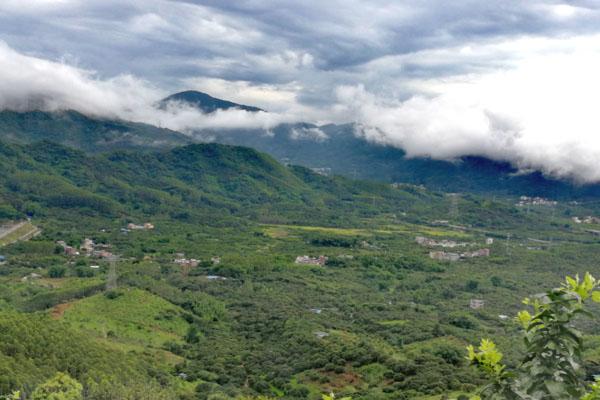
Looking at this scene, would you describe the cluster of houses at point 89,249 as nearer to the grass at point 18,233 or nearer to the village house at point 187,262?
the grass at point 18,233

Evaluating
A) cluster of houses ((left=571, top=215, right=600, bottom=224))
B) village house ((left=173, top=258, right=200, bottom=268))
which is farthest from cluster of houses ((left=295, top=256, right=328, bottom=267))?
cluster of houses ((left=571, top=215, right=600, bottom=224))

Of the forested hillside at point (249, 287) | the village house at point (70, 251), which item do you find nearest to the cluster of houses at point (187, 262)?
the forested hillside at point (249, 287)

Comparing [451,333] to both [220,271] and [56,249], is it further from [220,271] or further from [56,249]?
[56,249]

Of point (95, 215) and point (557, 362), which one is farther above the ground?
point (557, 362)

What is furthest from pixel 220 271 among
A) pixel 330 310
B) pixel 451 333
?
pixel 451 333

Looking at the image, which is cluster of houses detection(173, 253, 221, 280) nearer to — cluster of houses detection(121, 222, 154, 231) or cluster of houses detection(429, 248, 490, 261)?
cluster of houses detection(121, 222, 154, 231)

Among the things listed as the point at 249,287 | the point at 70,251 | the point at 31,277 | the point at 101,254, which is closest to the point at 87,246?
the point at 70,251
